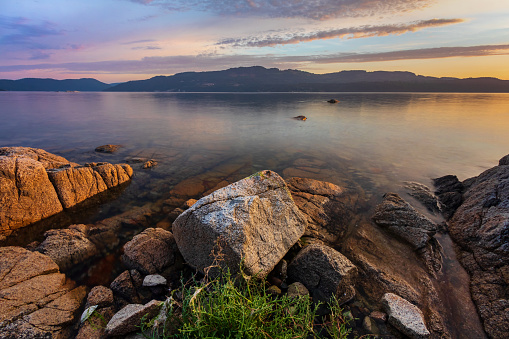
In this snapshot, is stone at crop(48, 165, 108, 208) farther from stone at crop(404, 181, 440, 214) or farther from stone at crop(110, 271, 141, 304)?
stone at crop(404, 181, 440, 214)

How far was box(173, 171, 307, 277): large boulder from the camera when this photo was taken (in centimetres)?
561

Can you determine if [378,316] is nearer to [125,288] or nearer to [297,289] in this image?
[297,289]

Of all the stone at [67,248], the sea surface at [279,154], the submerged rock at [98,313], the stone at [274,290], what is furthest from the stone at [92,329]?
the sea surface at [279,154]

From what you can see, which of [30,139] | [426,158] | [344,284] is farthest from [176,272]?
[30,139]

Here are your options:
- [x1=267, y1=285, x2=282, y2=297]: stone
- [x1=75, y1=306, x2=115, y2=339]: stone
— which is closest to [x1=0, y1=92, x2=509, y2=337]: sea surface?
[x1=267, y1=285, x2=282, y2=297]: stone

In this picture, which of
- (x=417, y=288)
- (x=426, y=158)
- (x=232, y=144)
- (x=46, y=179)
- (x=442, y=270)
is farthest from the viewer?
(x=232, y=144)

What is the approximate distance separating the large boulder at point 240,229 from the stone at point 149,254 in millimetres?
694

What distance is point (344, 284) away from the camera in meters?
6.01

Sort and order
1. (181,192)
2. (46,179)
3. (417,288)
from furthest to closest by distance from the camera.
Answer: (181,192) → (46,179) → (417,288)

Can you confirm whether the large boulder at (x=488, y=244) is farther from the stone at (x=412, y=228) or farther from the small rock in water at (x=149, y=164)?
the small rock in water at (x=149, y=164)

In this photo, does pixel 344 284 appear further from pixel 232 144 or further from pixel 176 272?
pixel 232 144

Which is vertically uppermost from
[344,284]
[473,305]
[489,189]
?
[489,189]

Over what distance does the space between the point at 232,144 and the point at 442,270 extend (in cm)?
2071

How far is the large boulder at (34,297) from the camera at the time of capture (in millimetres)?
4898
